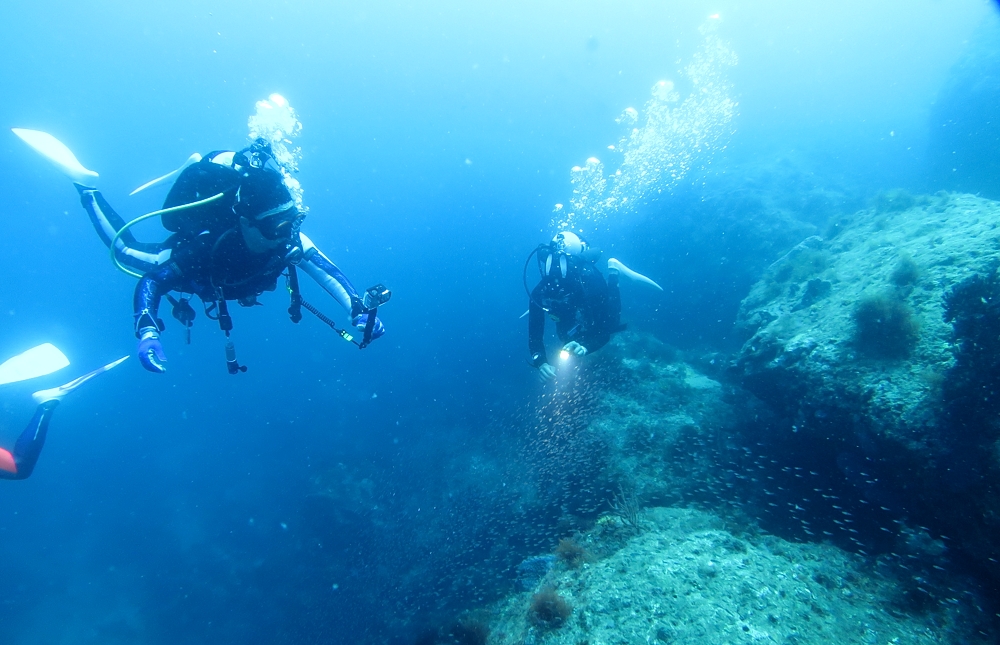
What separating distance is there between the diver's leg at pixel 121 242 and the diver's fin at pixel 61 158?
0.14 m

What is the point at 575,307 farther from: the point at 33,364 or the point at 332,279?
the point at 33,364

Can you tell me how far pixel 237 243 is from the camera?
4383 millimetres

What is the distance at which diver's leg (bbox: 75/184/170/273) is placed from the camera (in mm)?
4617

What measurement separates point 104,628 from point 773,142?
51.8m

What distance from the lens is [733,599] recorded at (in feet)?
14.6

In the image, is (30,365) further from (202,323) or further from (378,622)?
(202,323)

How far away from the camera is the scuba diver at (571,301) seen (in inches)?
291

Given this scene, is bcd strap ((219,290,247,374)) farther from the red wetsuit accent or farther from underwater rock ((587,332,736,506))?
the red wetsuit accent

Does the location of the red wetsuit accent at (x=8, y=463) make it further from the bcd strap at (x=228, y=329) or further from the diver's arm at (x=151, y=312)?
the bcd strap at (x=228, y=329)

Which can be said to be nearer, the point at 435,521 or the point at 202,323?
the point at 435,521

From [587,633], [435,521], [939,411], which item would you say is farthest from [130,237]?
[435,521]

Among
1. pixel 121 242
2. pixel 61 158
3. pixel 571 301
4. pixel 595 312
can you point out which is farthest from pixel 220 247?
pixel 595 312

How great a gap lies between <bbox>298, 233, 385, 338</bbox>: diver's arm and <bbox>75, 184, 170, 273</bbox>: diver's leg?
4.81 feet

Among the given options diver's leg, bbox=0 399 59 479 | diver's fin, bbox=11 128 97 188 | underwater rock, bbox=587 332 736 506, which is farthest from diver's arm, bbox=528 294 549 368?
diver's leg, bbox=0 399 59 479
